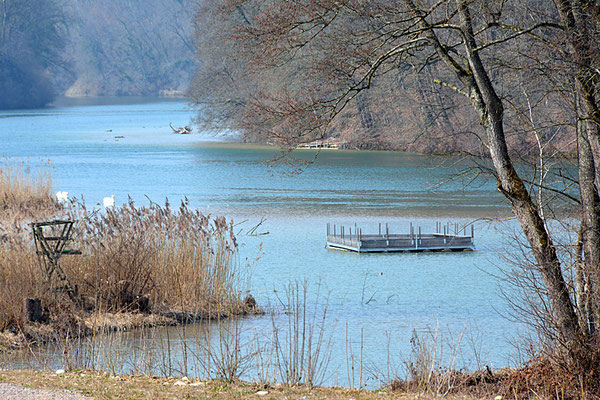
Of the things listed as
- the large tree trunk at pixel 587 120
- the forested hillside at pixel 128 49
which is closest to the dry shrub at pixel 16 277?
the large tree trunk at pixel 587 120

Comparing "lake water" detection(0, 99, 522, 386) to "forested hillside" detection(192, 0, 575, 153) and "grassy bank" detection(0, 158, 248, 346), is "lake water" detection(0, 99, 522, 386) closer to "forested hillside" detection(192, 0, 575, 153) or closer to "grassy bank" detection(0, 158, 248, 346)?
"grassy bank" detection(0, 158, 248, 346)

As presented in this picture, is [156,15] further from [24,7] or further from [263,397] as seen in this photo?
[263,397]

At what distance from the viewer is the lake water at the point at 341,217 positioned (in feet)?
39.5

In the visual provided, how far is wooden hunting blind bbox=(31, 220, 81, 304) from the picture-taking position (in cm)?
1056

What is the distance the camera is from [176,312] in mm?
12305

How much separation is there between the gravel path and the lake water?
79.5 inches

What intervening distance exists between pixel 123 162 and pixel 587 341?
32128 millimetres

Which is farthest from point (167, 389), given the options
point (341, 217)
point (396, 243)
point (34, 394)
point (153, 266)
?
point (341, 217)

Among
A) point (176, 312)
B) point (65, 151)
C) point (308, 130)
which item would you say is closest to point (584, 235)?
point (308, 130)

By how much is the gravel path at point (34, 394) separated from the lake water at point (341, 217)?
6.62 ft

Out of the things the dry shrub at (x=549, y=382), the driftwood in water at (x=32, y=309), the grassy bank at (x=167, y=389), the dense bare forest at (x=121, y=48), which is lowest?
the dry shrub at (x=549, y=382)

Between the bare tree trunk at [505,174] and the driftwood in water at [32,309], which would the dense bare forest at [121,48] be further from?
the bare tree trunk at [505,174]

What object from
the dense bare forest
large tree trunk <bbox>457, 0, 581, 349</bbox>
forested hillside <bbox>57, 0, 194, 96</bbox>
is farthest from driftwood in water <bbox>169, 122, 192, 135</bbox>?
forested hillside <bbox>57, 0, 194, 96</bbox>

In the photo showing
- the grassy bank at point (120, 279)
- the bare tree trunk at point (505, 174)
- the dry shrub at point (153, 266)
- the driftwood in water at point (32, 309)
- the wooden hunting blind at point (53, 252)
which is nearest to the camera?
the bare tree trunk at point (505, 174)
